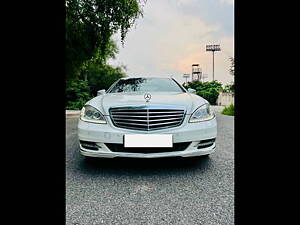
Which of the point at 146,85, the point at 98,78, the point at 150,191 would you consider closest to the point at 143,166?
the point at 150,191

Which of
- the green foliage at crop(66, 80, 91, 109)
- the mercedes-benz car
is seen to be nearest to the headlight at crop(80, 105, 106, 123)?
the mercedes-benz car

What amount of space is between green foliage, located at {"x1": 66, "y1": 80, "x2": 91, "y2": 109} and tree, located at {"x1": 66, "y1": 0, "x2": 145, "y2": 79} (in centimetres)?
549

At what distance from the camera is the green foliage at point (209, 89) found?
18.4 meters

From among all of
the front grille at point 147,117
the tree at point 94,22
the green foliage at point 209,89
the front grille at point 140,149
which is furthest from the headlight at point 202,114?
the green foliage at point 209,89

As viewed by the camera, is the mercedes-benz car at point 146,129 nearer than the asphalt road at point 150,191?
No

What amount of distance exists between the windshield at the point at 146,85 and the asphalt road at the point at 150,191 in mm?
1027

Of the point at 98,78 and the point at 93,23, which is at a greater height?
the point at 93,23

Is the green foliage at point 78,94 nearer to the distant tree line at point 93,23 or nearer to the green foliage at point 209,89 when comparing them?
the distant tree line at point 93,23

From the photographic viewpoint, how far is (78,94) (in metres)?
12.6

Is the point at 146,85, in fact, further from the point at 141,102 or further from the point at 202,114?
the point at 202,114

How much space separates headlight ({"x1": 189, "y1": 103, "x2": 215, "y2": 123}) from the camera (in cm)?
260

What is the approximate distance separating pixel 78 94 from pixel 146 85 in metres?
9.78
